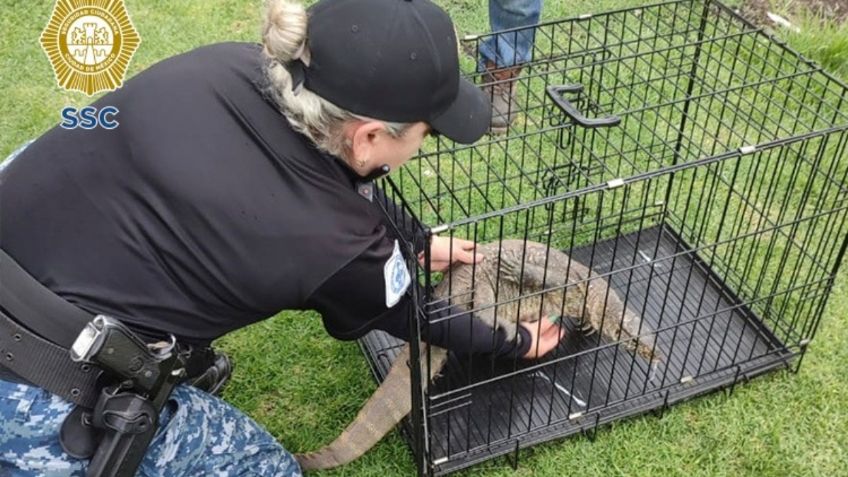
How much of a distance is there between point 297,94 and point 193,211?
12.2 inches

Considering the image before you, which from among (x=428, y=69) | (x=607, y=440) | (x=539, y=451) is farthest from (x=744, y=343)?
(x=428, y=69)

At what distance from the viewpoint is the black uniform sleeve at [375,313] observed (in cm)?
174

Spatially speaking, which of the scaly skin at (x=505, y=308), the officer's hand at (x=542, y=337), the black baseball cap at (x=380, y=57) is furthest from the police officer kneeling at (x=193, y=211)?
the officer's hand at (x=542, y=337)

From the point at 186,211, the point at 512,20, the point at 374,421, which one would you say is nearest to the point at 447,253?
the point at 374,421

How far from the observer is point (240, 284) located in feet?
5.55

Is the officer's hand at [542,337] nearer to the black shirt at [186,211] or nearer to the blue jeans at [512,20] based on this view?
the black shirt at [186,211]

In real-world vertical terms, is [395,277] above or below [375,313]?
above

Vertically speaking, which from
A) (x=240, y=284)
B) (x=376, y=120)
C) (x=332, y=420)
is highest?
(x=376, y=120)

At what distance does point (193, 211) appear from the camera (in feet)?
5.32

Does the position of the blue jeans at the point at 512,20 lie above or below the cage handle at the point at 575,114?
below

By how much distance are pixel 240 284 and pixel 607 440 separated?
1388mm

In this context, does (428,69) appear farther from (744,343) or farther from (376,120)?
(744,343)

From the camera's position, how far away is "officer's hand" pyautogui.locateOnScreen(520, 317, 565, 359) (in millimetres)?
2434

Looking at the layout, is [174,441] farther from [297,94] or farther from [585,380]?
[585,380]
